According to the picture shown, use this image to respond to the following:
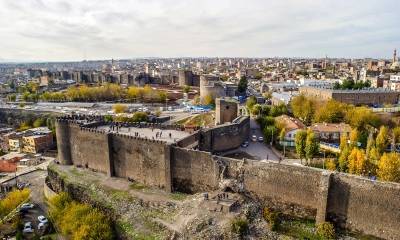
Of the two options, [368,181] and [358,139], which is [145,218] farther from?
[358,139]

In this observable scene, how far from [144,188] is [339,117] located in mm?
25125

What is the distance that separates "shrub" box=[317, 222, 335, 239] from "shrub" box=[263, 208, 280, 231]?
2.04 m

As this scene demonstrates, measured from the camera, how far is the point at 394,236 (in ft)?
52.4

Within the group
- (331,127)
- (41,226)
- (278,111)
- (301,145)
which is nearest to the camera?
(41,226)

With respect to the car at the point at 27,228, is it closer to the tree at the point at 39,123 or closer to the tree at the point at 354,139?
the tree at the point at 354,139

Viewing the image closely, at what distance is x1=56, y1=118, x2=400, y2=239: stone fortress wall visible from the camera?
16266 millimetres

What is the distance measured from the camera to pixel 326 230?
16.9m

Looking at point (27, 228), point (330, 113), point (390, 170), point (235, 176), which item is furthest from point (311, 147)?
point (27, 228)

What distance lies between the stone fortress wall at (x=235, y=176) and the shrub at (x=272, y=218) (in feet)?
2.04

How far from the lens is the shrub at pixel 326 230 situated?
16.7 meters

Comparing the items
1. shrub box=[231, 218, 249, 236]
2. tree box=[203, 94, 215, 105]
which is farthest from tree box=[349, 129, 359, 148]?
tree box=[203, 94, 215, 105]

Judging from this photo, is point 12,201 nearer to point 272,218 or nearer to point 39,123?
point 272,218

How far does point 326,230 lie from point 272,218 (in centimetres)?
261

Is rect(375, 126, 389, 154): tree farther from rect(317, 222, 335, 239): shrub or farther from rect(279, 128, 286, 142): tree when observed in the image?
rect(317, 222, 335, 239): shrub
